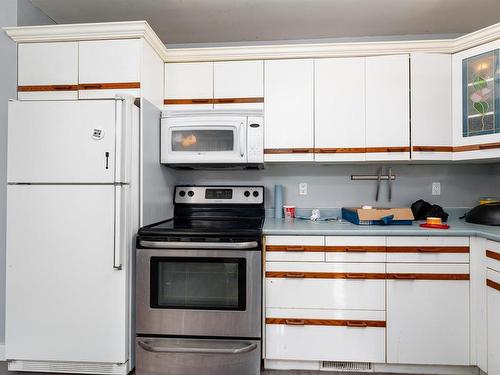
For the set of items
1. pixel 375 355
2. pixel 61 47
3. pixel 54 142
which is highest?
pixel 61 47

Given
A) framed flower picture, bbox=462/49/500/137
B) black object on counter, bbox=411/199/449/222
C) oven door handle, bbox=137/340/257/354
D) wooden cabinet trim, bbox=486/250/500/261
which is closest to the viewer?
wooden cabinet trim, bbox=486/250/500/261

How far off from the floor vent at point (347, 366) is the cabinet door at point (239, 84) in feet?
5.99

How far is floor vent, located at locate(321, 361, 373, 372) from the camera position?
197cm

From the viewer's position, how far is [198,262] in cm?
187

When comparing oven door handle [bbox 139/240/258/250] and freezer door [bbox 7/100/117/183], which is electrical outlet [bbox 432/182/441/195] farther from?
freezer door [bbox 7/100/117/183]

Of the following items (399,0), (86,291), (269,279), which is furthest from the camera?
(399,0)

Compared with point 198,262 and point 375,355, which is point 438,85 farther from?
point 198,262

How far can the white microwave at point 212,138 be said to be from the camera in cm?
226

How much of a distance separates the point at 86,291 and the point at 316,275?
1.38 meters

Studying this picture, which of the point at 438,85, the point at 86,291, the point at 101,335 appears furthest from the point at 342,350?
the point at 438,85

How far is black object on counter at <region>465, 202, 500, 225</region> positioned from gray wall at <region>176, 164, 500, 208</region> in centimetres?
38

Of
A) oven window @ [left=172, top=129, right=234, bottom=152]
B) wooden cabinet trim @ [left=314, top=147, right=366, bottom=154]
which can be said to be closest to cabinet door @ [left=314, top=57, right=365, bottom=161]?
wooden cabinet trim @ [left=314, top=147, right=366, bottom=154]

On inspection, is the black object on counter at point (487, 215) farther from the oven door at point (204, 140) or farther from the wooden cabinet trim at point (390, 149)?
the oven door at point (204, 140)

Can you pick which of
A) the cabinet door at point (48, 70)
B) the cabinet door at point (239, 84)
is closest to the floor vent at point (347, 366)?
the cabinet door at point (239, 84)
